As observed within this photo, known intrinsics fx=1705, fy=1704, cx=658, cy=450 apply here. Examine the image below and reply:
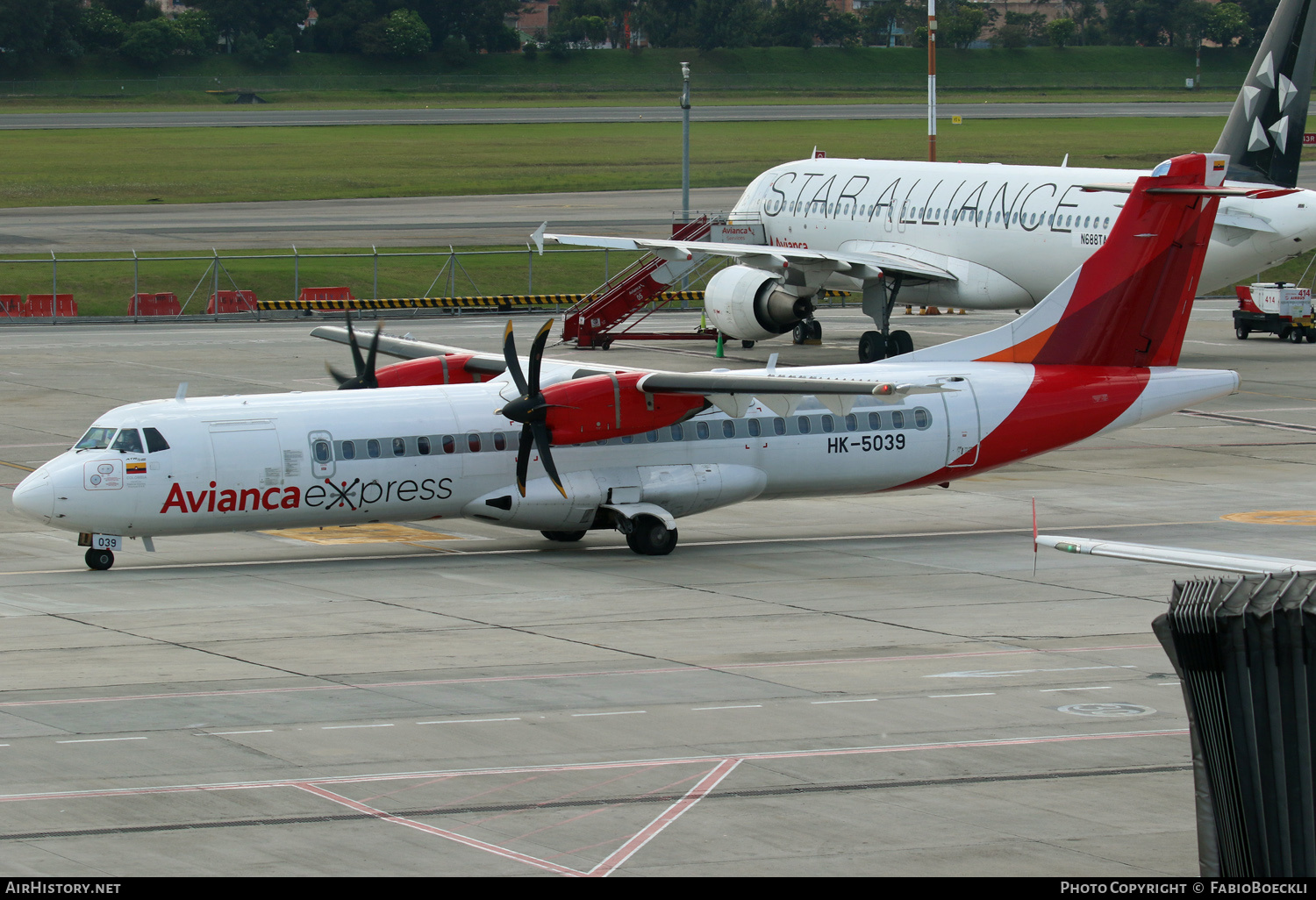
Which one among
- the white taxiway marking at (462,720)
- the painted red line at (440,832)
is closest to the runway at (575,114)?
the white taxiway marking at (462,720)

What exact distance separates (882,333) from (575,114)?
9128 cm

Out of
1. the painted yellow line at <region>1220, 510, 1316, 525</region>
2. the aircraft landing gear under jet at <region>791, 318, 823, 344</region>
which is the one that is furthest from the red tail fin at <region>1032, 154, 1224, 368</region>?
the aircraft landing gear under jet at <region>791, 318, 823, 344</region>

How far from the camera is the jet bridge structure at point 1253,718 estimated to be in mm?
10812

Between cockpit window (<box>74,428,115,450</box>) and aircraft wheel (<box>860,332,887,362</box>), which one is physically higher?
cockpit window (<box>74,428,115,450</box>)

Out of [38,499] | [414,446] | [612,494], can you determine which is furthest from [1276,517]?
[38,499]

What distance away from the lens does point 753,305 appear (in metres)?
53.2

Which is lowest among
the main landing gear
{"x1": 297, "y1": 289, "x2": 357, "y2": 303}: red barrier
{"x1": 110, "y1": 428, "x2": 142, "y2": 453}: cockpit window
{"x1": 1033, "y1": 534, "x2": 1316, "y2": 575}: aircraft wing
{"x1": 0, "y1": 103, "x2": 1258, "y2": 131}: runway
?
{"x1": 297, "y1": 289, "x2": 357, "y2": 303}: red barrier

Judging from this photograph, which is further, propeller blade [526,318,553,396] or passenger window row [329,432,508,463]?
passenger window row [329,432,508,463]

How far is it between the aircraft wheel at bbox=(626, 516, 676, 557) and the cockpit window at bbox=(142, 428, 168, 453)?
26.3ft

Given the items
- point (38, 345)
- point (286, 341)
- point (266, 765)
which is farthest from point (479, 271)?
point (266, 765)

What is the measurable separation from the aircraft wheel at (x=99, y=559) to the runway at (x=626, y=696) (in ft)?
2.14

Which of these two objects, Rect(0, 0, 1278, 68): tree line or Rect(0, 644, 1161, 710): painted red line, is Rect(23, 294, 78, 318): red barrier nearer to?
Rect(0, 644, 1161, 710): painted red line

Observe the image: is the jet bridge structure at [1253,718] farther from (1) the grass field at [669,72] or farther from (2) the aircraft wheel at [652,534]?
(1) the grass field at [669,72]

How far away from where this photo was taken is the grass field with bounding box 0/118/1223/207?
98.5 m
